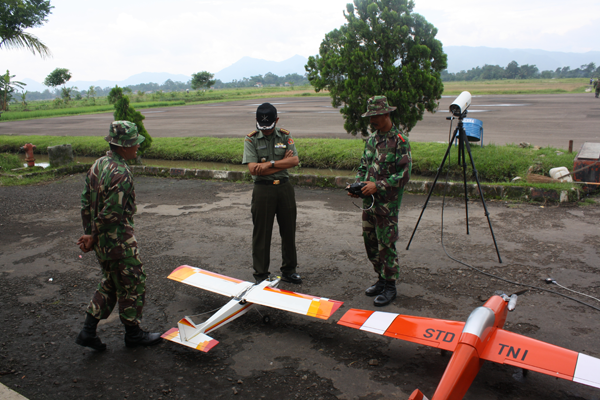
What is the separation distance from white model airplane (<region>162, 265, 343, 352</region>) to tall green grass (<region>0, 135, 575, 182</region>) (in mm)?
5169

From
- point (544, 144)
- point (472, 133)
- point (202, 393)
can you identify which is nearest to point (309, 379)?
point (202, 393)

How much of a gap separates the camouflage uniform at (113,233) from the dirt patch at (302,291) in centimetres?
44

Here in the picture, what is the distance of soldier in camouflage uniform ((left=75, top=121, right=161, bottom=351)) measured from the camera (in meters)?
3.14

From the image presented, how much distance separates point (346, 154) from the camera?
10.8 metres

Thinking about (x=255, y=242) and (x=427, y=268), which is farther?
(x=427, y=268)

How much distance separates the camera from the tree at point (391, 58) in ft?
29.2

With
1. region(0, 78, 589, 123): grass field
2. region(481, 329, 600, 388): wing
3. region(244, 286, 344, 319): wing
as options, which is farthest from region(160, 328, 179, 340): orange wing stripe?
region(0, 78, 589, 123): grass field

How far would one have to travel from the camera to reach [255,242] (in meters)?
4.37

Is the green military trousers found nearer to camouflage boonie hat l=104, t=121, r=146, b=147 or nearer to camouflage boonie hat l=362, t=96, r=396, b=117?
camouflage boonie hat l=362, t=96, r=396, b=117

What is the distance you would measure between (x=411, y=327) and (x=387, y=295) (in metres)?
0.98

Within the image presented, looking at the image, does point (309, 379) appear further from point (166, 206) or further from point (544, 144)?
point (544, 144)

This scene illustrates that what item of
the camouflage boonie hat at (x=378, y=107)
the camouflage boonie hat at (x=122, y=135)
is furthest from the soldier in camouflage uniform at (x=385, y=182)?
the camouflage boonie hat at (x=122, y=135)

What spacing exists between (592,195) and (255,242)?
6.50m

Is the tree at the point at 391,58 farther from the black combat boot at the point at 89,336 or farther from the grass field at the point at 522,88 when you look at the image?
the grass field at the point at 522,88
